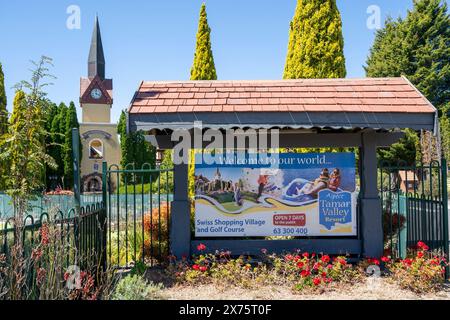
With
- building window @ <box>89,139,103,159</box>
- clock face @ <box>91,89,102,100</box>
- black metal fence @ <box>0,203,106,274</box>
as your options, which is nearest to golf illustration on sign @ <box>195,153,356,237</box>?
black metal fence @ <box>0,203,106,274</box>

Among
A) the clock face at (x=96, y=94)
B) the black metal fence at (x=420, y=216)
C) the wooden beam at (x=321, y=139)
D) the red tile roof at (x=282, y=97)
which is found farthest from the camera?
the clock face at (x=96, y=94)

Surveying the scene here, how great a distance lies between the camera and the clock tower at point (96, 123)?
4147 centimetres

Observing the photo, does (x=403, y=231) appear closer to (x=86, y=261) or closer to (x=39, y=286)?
(x=86, y=261)

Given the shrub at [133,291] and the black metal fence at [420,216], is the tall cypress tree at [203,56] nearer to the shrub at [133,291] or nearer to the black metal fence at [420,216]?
the black metal fence at [420,216]

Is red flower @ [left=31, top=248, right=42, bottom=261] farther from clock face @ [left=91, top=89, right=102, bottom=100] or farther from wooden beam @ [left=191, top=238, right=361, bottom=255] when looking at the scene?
clock face @ [left=91, top=89, right=102, bottom=100]

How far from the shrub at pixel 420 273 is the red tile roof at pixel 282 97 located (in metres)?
2.34

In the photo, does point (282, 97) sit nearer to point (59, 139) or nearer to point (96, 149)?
point (59, 139)

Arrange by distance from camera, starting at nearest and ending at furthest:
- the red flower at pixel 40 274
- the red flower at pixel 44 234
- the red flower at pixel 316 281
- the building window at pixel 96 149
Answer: the red flower at pixel 40 274 → the red flower at pixel 44 234 → the red flower at pixel 316 281 → the building window at pixel 96 149

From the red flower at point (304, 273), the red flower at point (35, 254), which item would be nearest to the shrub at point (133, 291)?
the red flower at point (35, 254)

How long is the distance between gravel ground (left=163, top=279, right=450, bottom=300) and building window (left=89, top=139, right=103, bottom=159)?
38123 mm

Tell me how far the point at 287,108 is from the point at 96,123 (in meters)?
38.5

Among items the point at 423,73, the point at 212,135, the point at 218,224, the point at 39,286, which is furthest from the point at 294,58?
the point at 423,73

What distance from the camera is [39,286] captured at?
4293mm

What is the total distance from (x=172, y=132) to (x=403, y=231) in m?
4.69
